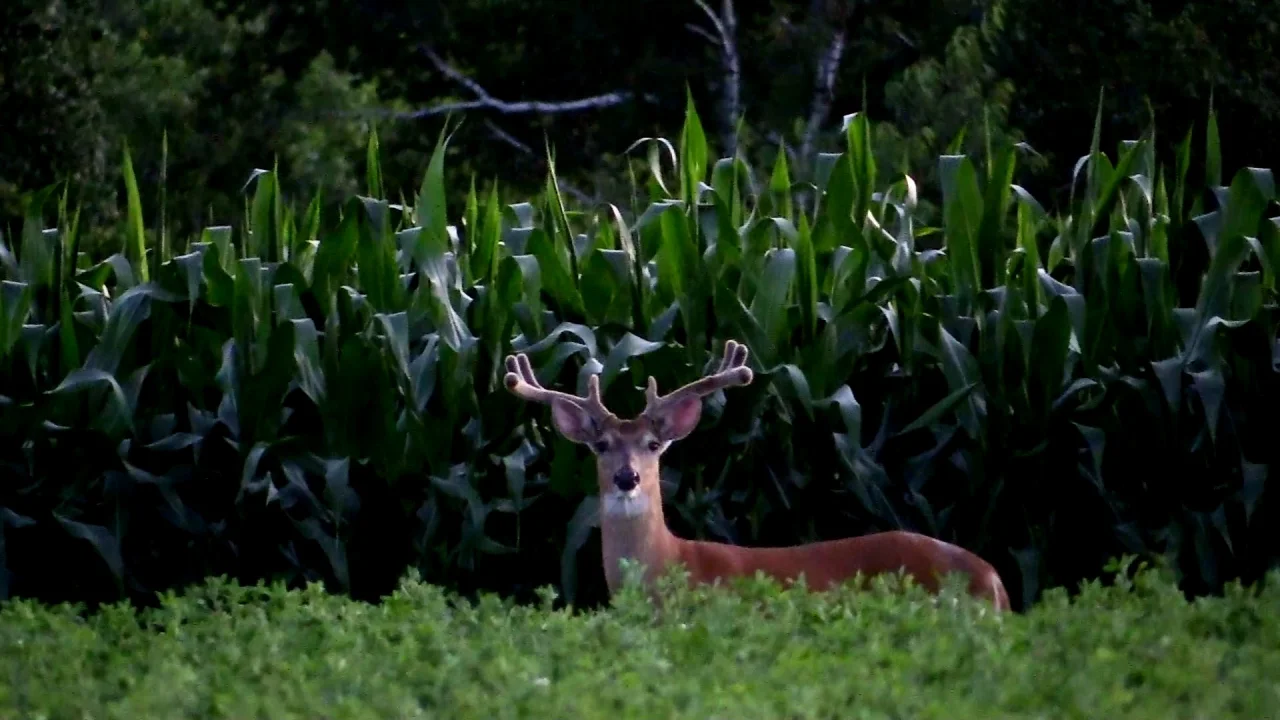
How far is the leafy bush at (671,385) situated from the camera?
24.1 ft

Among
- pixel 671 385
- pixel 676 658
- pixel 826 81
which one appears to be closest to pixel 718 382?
pixel 671 385

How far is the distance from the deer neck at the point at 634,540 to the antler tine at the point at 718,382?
0.33 meters

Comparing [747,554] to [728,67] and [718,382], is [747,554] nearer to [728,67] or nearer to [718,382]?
[718,382]

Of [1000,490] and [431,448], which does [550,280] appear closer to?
[431,448]

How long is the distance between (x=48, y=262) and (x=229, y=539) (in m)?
1.38

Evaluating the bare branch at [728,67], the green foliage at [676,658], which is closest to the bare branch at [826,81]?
the bare branch at [728,67]

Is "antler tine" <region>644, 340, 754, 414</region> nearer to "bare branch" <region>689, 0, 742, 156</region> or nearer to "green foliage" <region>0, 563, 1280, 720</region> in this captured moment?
"green foliage" <region>0, 563, 1280, 720</region>

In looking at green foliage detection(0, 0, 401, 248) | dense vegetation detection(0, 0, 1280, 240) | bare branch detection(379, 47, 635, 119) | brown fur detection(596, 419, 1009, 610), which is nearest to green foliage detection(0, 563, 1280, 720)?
brown fur detection(596, 419, 1009, 610)

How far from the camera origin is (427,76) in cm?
2881

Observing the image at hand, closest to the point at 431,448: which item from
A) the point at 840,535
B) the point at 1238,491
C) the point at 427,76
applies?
the point at 840,535

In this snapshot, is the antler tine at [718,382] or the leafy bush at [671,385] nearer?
the antler tine at [718,382]

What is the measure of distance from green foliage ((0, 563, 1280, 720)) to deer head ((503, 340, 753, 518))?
44.0 inches

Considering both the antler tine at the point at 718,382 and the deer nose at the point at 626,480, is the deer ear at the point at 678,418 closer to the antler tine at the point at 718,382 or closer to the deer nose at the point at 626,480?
the antler tine at the point at 718,382

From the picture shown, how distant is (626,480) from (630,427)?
0.19m
